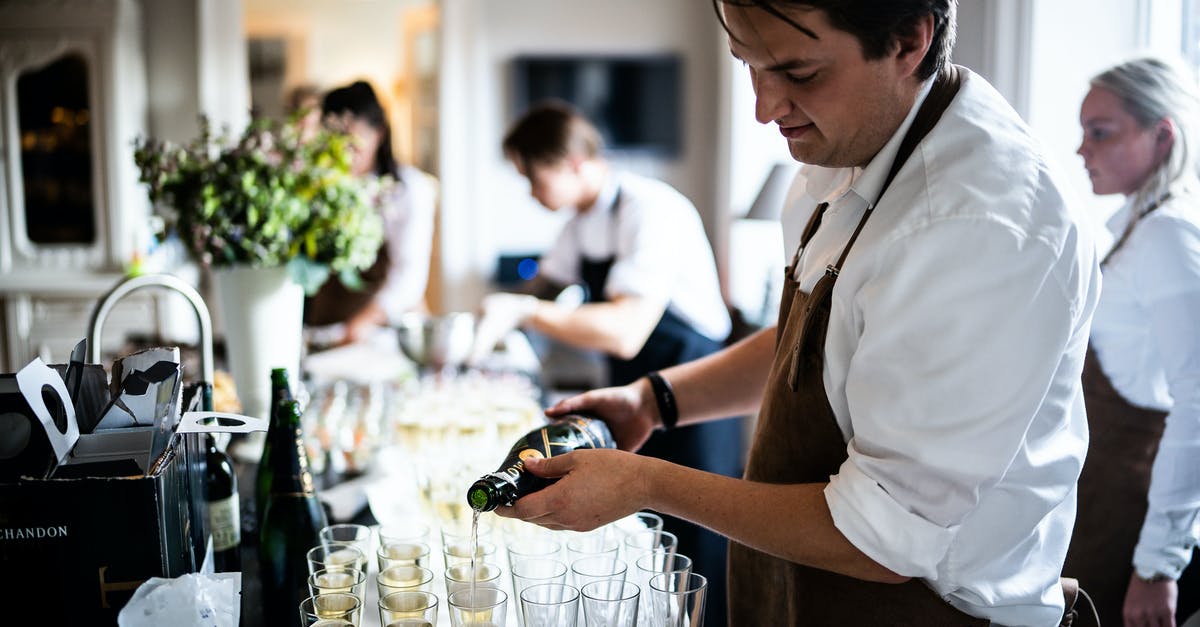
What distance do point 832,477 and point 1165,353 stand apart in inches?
33.7

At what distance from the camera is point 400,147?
8734 mm

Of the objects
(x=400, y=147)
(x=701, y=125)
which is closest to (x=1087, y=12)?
(x=701, y=125)

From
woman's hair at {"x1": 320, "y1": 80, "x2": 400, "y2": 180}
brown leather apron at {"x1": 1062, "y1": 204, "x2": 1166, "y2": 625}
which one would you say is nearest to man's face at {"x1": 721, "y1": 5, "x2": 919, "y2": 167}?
brown leather apron at {"x1": 1062, "y1": 204, "x2": 1166, "y2": 625}

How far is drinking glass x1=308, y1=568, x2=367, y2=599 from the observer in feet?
3.61

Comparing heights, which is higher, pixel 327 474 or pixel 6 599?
pixel 6 599

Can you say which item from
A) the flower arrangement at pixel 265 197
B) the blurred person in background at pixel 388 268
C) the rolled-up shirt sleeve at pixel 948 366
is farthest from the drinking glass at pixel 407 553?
the blurred person in background at pixel 388 268

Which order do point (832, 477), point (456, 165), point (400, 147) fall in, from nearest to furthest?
point (832, 477), point (456, 165), point (400, 147)

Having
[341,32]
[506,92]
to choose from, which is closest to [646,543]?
[506,92]

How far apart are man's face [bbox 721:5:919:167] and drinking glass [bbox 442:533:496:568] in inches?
25.6

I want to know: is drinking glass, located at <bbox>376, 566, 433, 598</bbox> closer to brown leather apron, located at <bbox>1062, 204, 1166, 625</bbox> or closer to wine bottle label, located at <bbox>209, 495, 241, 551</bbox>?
wine bottle label, located at <bbox>209, 495, 241, 551</bbox>

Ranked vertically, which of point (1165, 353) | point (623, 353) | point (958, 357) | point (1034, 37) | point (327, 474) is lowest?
point (327, 474)

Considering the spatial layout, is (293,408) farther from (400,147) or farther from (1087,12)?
(400,147)

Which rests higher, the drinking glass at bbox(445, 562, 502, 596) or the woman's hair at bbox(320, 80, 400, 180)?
the woman's hair at bbox(320, 80, 400, 180)

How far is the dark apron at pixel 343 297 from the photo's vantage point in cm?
350
